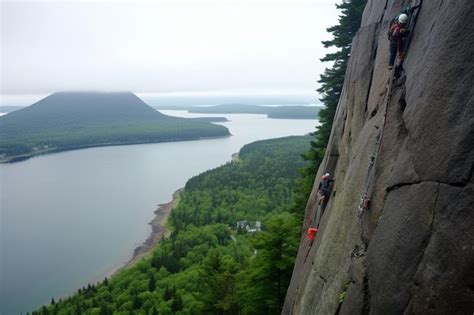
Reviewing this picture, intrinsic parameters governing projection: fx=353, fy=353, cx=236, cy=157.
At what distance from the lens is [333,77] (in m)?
18.4

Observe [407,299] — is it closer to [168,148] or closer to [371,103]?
[371,103]

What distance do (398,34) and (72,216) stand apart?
70.6 metres

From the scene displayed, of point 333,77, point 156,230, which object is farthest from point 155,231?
point 333,77

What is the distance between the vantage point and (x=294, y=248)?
15.1 m

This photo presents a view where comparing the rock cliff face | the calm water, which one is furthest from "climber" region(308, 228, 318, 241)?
the calm water

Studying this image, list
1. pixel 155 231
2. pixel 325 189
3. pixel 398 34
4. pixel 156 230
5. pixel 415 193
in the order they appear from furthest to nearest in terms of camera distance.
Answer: pixel 156 230, pixel 155 231, pixel 325 189, pixel 398 34, pixel 415 193

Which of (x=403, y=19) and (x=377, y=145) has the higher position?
(x=403, y=19)

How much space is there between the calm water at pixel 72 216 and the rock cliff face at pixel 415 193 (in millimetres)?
43395

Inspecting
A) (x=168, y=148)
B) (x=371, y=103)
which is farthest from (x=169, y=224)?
(x=168, y=148)

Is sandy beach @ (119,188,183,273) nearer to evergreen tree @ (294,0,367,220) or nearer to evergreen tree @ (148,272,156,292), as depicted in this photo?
evergreen tree @ (148,272,156,292)

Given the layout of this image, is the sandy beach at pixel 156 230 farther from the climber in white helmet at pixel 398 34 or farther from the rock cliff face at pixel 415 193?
the climber in white helmet at pixel 398 34

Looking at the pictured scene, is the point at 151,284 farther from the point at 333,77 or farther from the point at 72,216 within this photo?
the point at 72,216

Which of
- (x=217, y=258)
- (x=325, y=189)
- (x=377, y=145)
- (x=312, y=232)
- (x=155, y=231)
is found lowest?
(x=155, y=231)

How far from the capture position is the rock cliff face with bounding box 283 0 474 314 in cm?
471
